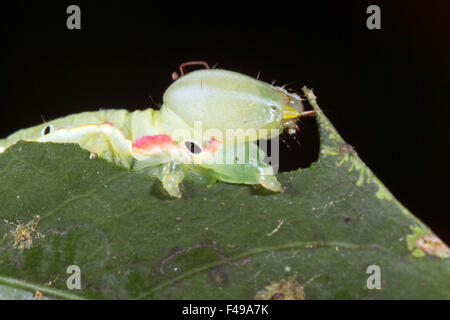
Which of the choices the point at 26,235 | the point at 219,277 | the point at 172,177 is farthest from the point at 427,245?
the point at 26,235

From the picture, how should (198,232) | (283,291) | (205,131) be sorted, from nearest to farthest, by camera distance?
1. (283,291)
2. (198,232)
3. (205,131)

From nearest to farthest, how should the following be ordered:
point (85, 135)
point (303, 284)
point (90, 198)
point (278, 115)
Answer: point (303, 284) → point (90, 198) → point (278, 115) → point (85, 135)

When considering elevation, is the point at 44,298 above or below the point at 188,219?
below

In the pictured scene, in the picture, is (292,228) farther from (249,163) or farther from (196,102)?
(196,102)

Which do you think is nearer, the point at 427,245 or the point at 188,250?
the point at 427,245

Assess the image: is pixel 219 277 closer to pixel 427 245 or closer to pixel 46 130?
pixel 427 245

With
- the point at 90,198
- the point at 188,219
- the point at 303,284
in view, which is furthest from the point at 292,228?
the point at 90,198

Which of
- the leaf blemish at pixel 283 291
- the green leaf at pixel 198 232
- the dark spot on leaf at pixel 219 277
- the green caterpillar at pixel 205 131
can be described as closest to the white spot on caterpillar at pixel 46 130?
the green caterpillar at pixel 205 131
